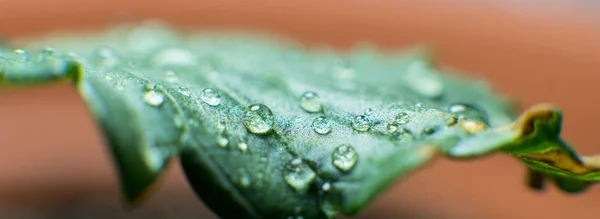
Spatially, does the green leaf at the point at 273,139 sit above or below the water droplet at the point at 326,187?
above

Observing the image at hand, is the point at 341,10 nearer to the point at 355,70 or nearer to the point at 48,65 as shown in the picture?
the point at 355,70

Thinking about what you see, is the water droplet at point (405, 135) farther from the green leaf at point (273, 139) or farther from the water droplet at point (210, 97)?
the water droplet at point (210, 97)

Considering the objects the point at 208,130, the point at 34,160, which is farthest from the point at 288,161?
the point at 34,160

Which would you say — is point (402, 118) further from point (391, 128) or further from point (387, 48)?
point (387, 48)

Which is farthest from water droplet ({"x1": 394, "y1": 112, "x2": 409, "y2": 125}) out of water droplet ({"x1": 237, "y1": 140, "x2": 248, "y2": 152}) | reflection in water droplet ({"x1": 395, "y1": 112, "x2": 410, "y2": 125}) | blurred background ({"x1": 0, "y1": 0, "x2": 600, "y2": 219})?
blurred background ({"x1": 0, "y1": 0, "x2": 600, "y2": 219})

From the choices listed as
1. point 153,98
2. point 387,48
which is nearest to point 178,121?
point 153,98

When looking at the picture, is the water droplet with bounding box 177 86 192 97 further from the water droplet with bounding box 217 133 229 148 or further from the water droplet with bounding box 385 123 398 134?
the water droplet with bounding box 385 123 398 134

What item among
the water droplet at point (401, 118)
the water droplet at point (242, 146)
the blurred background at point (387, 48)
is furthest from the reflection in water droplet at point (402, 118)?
the blurred background at point (387, 48)
